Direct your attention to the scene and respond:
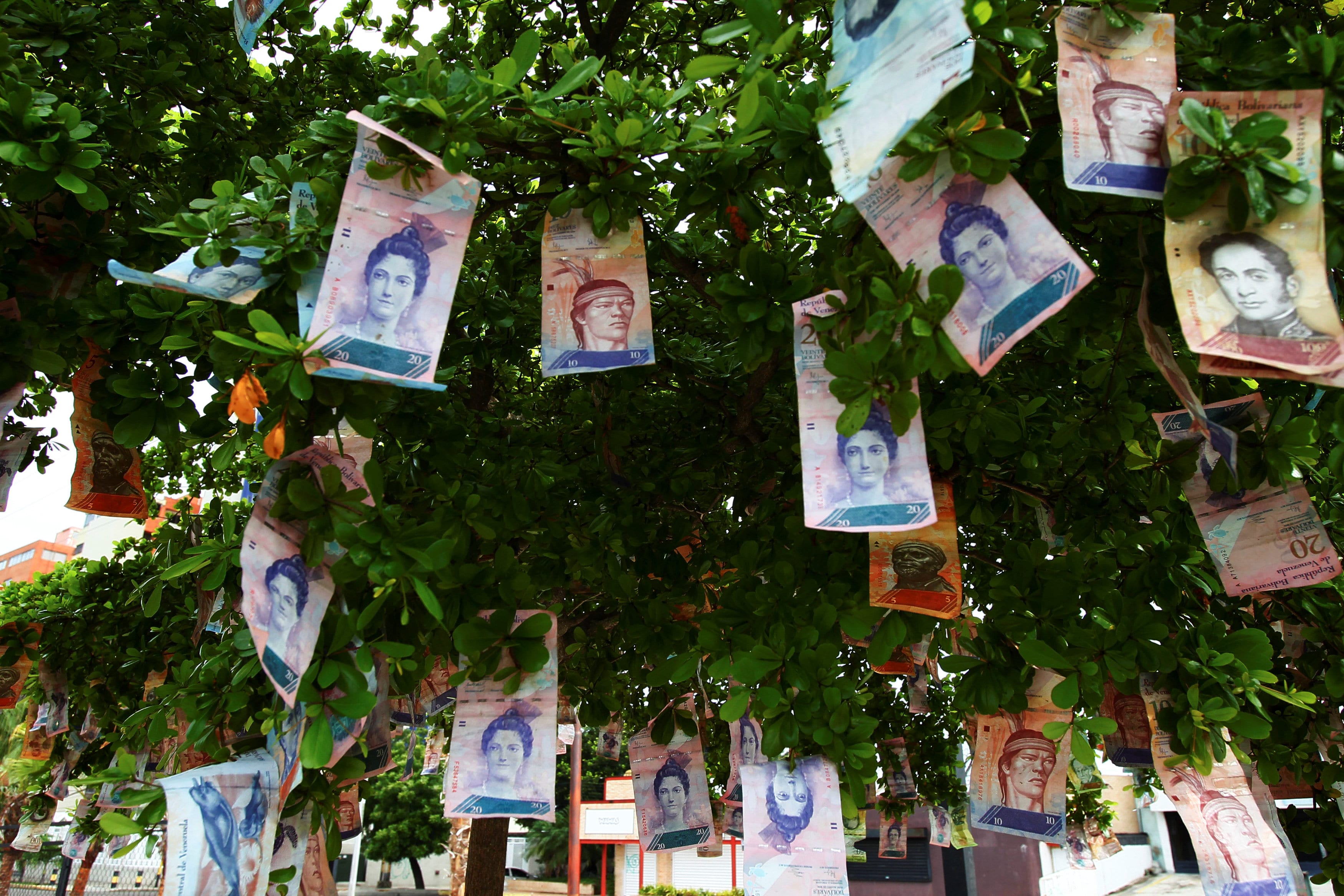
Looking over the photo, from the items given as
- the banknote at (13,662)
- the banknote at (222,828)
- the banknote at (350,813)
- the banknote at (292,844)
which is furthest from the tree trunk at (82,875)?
the banknote at (222,828)

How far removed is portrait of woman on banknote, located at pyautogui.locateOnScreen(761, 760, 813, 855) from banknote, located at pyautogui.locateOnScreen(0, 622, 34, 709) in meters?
4.64

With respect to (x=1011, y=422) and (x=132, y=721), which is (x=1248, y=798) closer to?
(x=1011, y=422)

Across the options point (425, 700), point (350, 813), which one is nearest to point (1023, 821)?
point (425, 700)

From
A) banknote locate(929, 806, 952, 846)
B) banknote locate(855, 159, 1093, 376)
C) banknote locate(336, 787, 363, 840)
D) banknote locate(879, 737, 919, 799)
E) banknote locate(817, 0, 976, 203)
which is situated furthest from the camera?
banknote locate(929, 806, 952, 846)

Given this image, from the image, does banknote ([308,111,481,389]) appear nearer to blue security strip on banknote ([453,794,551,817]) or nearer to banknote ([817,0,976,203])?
banknote ([817,0,976,203])

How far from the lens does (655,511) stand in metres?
3.59

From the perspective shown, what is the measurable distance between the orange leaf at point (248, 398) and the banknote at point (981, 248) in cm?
129

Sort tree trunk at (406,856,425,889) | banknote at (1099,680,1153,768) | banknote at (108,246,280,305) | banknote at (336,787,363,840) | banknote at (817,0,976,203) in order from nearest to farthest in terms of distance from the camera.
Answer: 1. banknote at (817,0,976,203)
2. banknote at (108,246,280,305)
3. banknote at (1099,680,1153,768)
4. banknote at (336,787,363,840)
5. tree trunk at (406,856,425,889)

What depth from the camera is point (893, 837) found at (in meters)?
6.62

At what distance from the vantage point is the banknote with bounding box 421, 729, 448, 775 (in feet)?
19.8

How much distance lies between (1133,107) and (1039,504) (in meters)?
1.64

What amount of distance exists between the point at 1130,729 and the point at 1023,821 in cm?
59

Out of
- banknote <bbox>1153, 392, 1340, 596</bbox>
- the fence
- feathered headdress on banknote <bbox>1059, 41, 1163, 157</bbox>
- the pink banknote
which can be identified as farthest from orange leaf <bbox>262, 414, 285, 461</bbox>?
the fence

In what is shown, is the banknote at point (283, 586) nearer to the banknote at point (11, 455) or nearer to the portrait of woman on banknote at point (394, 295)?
the portrait of woman on banknote at point (394, 295)
